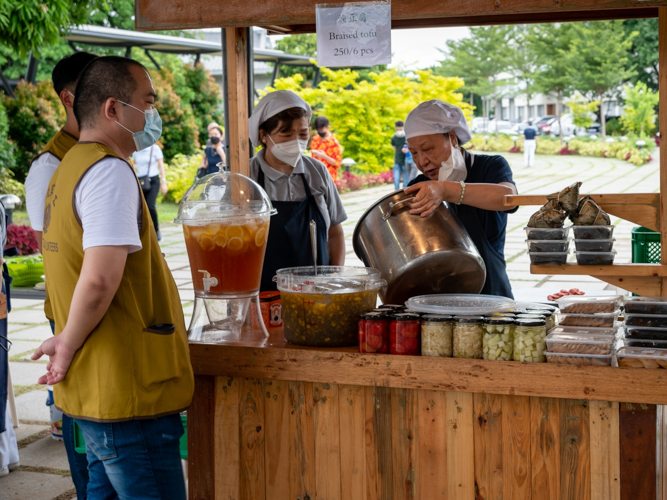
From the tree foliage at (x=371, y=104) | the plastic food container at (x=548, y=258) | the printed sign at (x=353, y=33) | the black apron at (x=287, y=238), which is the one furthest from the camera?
the tree foliage at (x=371, y=104)

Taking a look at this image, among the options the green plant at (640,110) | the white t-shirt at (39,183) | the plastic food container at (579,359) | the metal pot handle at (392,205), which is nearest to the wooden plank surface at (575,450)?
the plastic food container at (579,359)

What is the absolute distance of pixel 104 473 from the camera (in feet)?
6.46

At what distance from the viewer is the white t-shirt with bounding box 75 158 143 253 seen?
1.68m

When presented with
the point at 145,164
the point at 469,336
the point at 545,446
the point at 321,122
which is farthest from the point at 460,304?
the point at 321,122

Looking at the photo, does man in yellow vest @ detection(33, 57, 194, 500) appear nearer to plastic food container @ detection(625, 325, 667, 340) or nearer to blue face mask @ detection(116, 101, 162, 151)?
blue face mask @ detection(116, 101, 162, 151)

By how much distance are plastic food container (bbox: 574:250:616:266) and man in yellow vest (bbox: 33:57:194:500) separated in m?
1.23

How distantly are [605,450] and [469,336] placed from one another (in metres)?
0.49

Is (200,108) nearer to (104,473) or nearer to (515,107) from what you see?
(104,473)

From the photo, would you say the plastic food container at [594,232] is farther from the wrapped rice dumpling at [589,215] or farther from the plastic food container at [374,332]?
the plastic food container at [374,332]

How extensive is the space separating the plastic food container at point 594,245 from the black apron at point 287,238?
125cm

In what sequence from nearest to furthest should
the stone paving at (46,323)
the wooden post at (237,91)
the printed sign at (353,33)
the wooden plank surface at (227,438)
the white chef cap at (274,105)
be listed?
the printed sign at (353,33) < the wooden plank surface at (227,438) < the wooden post at (237,91) < the white chef cap at (274,105) < the stone paving at (46,323)

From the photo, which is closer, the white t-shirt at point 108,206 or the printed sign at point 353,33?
the white t-shirt at point 108,206

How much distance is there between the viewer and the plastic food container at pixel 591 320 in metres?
2.12

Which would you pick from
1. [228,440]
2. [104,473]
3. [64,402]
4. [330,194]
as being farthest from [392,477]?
[330,194]
